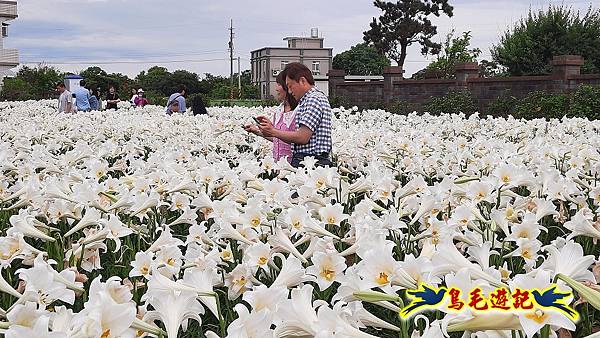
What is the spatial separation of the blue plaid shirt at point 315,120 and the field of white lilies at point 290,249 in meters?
0.81

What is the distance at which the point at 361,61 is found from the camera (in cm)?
8456

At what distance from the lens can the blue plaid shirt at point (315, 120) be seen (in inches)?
234

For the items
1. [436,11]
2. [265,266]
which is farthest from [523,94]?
[436,11]

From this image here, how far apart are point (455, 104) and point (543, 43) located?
974 centimetres

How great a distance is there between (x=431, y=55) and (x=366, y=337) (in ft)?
190

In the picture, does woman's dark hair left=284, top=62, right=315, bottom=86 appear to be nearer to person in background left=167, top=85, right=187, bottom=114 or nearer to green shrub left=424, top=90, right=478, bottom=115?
person in background left=167, top=85, right=187, bottom=114

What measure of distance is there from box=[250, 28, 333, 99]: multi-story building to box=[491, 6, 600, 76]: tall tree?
5872cm

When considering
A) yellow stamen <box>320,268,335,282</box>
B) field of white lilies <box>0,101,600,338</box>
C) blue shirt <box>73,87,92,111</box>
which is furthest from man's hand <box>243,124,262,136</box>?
blue shirt <box>73,87,92,111</box>

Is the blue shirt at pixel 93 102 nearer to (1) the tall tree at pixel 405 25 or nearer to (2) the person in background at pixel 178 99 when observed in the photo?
(2) the person in background at pixel 178 99

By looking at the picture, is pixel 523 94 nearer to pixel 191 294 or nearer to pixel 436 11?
pixel 191 294

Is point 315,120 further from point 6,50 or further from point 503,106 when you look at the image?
point 6,50

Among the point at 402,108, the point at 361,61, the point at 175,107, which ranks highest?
the point at 361,61

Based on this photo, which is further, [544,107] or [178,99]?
[544,107]

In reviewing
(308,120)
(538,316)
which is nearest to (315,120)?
(308,120)
